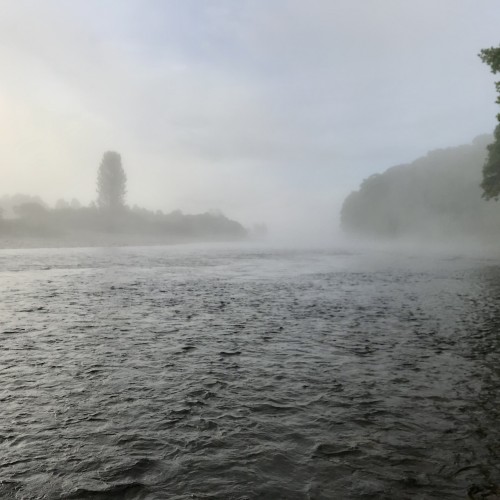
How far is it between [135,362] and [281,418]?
20.6 ft

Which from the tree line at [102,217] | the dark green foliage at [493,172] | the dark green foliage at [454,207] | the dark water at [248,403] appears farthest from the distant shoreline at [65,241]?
the dark green foliage at [454,207]

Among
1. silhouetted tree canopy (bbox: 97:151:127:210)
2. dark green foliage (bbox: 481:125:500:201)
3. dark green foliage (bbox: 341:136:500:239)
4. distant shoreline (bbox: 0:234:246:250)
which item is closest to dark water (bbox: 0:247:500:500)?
dark green foliage (bbox: 481:125:500:201)

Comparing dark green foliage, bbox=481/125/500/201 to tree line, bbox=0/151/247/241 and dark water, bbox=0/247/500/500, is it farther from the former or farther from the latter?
tree line, bbox=0/151/247/241

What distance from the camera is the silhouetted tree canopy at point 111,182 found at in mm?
164875

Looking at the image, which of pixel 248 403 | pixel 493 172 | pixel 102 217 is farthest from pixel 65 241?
pixel 248 403

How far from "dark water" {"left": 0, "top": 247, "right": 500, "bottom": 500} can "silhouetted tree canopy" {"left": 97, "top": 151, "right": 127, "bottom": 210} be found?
496 feet

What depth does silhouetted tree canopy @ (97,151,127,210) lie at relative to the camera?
6491 inches

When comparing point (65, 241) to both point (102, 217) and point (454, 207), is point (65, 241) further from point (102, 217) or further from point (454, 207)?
point (454, 207)

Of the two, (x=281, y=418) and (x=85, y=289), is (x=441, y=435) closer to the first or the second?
(x=281, y=418)

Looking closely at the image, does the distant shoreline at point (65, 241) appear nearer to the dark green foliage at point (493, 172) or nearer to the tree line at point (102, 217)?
the tree line at point (102, 217)

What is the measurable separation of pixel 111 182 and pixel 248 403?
558 feet

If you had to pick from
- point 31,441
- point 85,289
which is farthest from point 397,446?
point 85,289

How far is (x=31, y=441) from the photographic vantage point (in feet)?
27.3

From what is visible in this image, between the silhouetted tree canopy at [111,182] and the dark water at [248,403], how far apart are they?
151 meters
